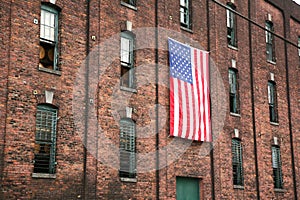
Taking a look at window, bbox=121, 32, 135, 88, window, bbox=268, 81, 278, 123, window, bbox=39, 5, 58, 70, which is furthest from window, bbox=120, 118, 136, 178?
window, bbox=268, 81, 278, 123

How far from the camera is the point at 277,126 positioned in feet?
97.9

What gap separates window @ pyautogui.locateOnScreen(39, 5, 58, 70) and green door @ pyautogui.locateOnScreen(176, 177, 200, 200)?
7.76 meters

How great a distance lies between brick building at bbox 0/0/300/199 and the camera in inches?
715

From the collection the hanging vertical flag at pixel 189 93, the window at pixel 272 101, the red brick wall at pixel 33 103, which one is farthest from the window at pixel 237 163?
the red brick wall at pixel 33 103

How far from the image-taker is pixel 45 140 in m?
18.5

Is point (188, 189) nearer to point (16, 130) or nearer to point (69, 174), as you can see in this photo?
point (69, 174)

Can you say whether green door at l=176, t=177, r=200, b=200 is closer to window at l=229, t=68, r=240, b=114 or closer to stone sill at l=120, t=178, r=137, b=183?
stone sill at l=120, t=178, r=137, b=183

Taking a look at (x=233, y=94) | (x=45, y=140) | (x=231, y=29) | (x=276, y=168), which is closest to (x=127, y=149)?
(x=45, y=140)

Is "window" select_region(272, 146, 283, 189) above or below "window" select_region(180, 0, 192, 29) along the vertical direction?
below

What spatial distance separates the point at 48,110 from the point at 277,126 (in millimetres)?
15405

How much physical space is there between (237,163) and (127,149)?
7591 millimetres

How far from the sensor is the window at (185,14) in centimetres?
2546

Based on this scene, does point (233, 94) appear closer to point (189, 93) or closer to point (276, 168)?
point (189, 93)

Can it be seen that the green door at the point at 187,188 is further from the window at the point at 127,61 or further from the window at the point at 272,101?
the window at the point at 272,101
